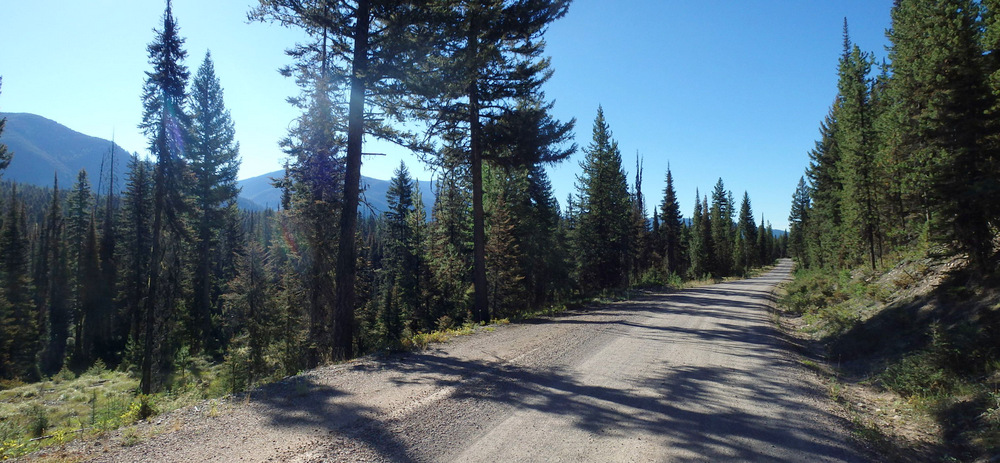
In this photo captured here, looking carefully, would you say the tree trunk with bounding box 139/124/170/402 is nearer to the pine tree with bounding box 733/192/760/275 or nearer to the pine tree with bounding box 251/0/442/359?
the pine tree with bounding box 251/0/442/359

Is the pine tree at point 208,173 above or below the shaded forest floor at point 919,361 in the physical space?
above

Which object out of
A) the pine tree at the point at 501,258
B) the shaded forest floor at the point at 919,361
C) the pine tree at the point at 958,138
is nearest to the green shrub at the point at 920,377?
the shaded forest floor at the point at 919,361

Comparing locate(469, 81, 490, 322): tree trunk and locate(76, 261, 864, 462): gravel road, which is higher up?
locate(469, 81, 490, 322): tree trunk

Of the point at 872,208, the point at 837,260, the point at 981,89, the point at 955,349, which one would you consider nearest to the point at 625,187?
the point at 837,260

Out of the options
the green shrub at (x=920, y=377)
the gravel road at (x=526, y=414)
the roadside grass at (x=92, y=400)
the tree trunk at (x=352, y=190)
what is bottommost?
the roadside grass at (x=92, y=400)

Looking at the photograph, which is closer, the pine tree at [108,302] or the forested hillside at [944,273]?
the forested hillside at [944,273]

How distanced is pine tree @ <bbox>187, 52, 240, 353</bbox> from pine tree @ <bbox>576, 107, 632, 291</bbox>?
2651cm

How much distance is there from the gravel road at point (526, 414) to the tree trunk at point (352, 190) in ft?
6.96

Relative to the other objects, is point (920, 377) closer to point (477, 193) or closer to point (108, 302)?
point (477, 193)

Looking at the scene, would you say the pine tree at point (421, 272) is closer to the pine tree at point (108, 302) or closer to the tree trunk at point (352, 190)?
the tree trunk at point (352, 190)

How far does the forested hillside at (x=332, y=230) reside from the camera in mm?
10383

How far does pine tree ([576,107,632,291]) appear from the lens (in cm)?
3422

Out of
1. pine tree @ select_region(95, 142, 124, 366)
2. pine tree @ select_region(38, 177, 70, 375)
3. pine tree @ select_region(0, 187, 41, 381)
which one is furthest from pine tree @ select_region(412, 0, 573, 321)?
pine tree @ select_region(38, 177, 70, 375)

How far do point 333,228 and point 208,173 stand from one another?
54.2 feet
